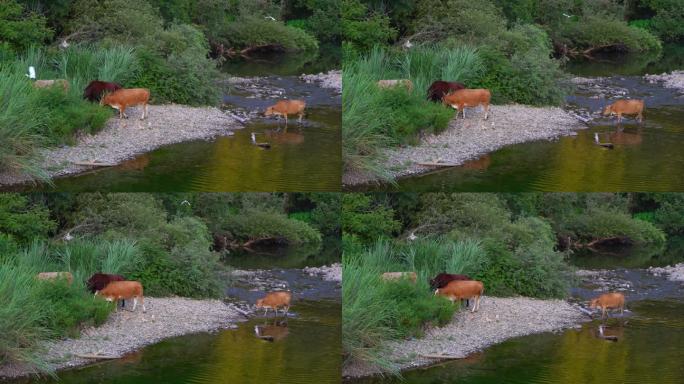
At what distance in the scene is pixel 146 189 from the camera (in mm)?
14945

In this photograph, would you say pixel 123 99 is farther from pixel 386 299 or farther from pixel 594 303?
pixel 594 303

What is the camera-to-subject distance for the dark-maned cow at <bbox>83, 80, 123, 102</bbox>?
1547 cm

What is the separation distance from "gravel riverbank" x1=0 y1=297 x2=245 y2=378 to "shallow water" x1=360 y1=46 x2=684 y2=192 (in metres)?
2.16

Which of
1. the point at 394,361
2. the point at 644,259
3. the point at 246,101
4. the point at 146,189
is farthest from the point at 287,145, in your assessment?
the point at 644,259

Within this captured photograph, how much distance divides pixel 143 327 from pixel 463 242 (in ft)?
11.1

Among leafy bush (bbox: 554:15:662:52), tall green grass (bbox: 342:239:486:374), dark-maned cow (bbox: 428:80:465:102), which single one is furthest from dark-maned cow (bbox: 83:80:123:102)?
leafy bush (bbox: 554:15:662:52)

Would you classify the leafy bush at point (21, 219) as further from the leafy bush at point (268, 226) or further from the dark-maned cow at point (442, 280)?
the dark-maned cow at point (442, 280)

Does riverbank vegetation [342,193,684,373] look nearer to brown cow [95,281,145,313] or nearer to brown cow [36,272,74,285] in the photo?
brown cow [95,281,145,313]

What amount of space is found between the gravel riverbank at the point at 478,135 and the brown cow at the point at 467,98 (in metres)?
0.17

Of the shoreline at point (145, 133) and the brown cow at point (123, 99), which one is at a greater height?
the brown cow at point (123, 99)

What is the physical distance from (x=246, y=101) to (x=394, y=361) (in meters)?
3.46

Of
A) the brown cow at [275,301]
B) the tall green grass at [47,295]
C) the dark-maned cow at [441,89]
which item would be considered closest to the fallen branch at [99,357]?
the tall green grass at [47,295]

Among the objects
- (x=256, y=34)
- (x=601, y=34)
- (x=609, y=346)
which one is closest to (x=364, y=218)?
(x=256, y=34)

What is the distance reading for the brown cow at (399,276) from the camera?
14.7m
